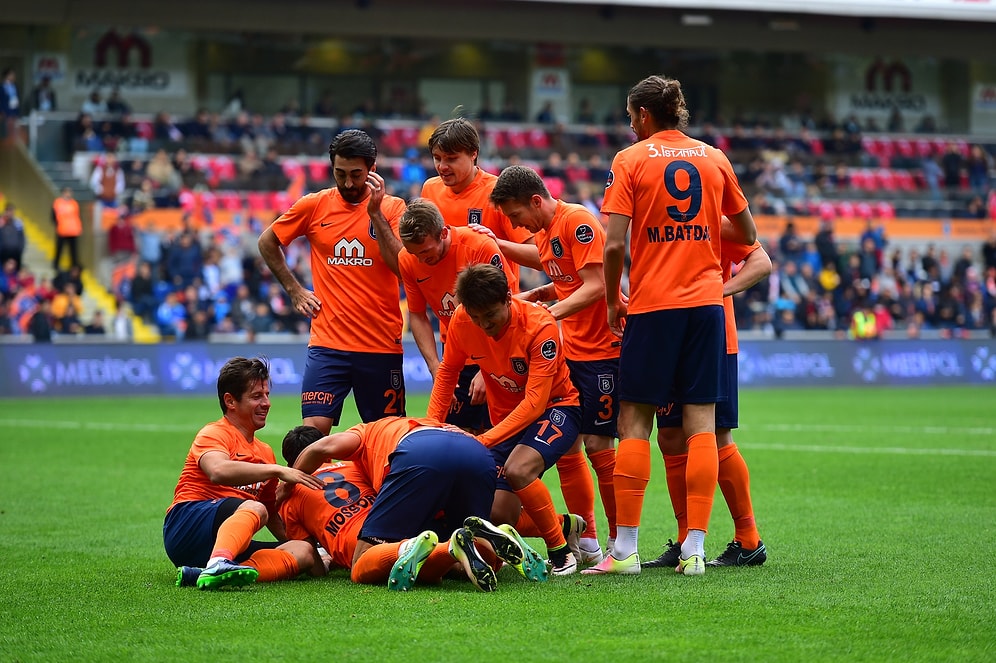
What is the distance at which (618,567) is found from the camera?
21.3ft

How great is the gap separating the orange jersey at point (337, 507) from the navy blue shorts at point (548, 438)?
684 millimetres

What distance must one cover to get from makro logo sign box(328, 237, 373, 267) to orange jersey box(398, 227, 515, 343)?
44cm

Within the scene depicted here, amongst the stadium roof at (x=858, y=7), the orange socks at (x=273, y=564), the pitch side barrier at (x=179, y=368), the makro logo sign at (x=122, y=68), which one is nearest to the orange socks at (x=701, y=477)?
the orange socks at (x=273, y=564)

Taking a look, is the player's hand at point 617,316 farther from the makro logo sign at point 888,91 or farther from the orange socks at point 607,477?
the makro logo sign at point 888,91

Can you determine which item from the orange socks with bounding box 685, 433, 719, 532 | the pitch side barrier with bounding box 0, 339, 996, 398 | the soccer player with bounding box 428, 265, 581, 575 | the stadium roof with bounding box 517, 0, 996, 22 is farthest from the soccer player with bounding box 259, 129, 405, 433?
the stadium roof with bounding box 517, 0, 996, 22

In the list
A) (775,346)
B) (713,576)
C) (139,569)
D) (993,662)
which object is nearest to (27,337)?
(775,346)

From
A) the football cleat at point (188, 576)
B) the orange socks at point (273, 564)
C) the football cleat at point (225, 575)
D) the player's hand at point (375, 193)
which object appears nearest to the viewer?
the football cleat at point (225, 575)

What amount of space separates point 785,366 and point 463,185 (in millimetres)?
17736

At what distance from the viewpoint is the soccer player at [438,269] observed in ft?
22.6

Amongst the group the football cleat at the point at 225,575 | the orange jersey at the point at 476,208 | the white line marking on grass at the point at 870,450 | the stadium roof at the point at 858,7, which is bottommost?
the white line marking on grass at the point at 870,450

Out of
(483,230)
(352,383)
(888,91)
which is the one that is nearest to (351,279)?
(352,383)

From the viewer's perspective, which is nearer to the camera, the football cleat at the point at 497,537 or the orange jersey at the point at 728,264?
the football cleat at the point at 497,537

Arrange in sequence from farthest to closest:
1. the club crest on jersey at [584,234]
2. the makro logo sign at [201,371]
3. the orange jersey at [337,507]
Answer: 1. the makro logo sign at [201,371]
2. the club crest on jersey at [584,234]
3. the orange jersey at [337,507]

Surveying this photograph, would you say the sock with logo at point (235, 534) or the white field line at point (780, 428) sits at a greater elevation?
the sock with logo at point (235, 534)
